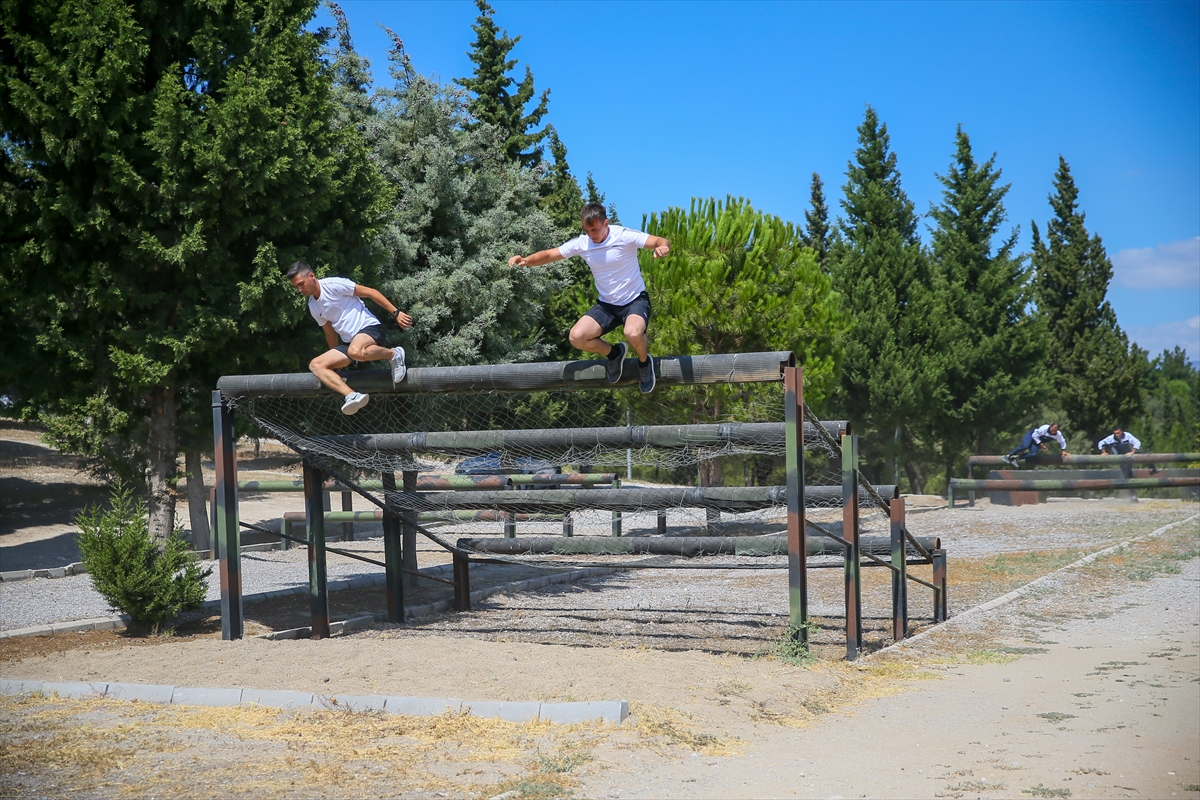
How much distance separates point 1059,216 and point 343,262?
111ft

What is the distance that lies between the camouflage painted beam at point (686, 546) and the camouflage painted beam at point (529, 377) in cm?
203

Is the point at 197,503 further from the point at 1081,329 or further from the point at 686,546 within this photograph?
the point at 1081,329

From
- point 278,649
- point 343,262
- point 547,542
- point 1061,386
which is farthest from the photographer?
point 1061,386

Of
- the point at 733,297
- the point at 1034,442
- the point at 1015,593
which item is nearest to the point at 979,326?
the point at 1034,442

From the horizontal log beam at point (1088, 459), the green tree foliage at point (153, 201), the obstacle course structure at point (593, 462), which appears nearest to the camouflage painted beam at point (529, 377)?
the obstacle course structure at point (593, 462)

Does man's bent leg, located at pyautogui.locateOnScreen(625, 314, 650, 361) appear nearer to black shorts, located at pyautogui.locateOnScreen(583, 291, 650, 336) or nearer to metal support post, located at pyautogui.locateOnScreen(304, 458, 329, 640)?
black shorts, located at pyautogui.locateOnScreen(583, 291, 650, 336)

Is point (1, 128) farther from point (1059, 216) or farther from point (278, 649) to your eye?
point (1059, 216)

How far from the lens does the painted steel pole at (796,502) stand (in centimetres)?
816

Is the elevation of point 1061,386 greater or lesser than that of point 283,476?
greater

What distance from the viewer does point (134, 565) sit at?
32.0 feet

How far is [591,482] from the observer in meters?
17.9

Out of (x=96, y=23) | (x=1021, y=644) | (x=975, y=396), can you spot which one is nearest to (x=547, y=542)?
(x=1021, y=644)

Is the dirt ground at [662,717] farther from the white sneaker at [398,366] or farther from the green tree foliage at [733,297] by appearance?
the green tree foliage at [733,297]

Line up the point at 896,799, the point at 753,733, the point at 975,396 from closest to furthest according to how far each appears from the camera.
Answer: the point at 896,799, the point at 753,733, the point at 975,396
